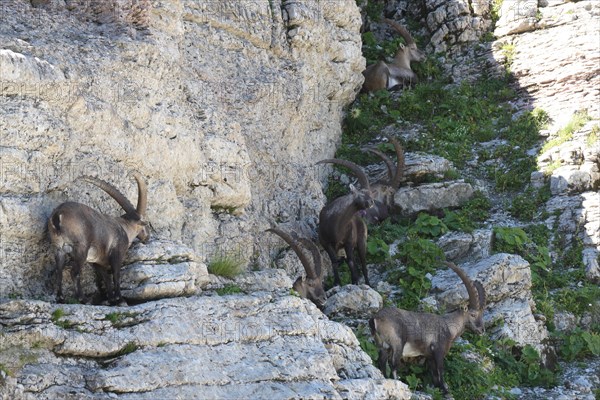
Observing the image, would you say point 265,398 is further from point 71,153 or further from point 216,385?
point 71,153

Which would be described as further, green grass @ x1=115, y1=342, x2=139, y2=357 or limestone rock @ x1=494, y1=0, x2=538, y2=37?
limestone rock @ x1=494, y1=0, x2=538, y2=37

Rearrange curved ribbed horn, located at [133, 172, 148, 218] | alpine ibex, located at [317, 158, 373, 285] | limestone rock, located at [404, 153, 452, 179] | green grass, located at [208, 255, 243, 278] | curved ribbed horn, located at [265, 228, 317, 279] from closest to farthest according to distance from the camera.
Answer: curved ribbed horn, located at [133, 172, 148, 218] → green grass, located at [208, 255, 243, 278] → curved ribbed horn, located at [265, 228, 317, 279] → alpine ibex, located at [317, 158, 373, 285] → limestone rock, located at [404, 153, 452, 179]

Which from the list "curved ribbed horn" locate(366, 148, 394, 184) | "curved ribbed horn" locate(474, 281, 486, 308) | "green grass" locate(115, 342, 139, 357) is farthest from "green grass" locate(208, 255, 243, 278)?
"curved ribbed horn" locate(366, 148, 394, 184)

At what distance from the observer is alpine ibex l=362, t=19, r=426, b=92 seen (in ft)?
66.7

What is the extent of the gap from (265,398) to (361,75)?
11.0m

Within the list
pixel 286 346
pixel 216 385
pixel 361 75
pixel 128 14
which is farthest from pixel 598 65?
pixel 216 385

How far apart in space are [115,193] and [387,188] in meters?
7.23

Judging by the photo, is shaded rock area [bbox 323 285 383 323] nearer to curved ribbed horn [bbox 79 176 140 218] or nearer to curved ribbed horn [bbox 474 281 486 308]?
curved ribbed horn [bbox 474 281 486 308]

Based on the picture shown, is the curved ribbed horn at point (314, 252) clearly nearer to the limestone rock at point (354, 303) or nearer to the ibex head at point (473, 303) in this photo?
the limestone rock at point (354, 303)

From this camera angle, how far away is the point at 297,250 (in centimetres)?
1377

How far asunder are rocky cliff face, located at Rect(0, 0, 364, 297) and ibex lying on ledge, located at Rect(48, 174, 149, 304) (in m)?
0.34

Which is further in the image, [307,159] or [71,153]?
[307,159]

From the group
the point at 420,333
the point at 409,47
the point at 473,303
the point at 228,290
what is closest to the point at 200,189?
the point at 228,290

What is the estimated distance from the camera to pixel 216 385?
9.35 metres
